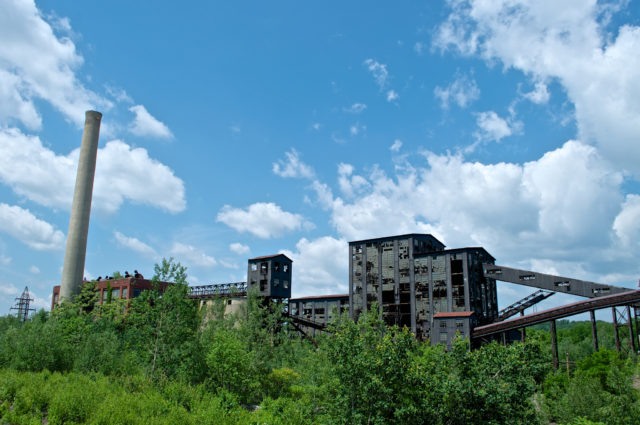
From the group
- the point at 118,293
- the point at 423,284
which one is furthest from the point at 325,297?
the point at 118,293

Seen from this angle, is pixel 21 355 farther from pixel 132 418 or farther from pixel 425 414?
pixel 425 414

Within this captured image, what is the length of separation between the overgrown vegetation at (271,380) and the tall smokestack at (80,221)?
16.2 m

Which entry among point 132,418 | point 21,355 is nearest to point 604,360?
point 132,418

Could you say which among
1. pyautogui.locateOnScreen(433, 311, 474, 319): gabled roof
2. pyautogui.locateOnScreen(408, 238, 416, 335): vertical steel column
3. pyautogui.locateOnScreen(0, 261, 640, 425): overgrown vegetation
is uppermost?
pyautogui.locateOnScreen(408, 238, 416, 335): vertical steel column

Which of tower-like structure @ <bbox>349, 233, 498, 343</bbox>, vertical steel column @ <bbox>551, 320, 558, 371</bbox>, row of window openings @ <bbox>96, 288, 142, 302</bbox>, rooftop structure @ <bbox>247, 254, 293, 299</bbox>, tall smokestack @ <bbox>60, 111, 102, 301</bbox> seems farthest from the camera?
row of window openings @ <bbox>96, 288, 142, 302</bbox>

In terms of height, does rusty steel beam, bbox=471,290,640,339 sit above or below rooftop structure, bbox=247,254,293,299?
below

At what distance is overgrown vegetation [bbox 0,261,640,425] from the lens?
14625 millimetres

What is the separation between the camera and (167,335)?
2605 centimetres

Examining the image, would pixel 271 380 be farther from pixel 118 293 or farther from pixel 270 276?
pixel 118 293

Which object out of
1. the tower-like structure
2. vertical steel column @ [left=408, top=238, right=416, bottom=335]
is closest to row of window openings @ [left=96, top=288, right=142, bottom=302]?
the tower-like structure

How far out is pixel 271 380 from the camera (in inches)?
1244

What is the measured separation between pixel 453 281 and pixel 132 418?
1638 inches

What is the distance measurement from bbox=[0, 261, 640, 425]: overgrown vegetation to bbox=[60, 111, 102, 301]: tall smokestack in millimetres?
16220

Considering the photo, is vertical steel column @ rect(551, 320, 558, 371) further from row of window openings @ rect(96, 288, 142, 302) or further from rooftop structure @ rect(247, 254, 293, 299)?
row of window openings @ rect(96, 288, 142, 302)
